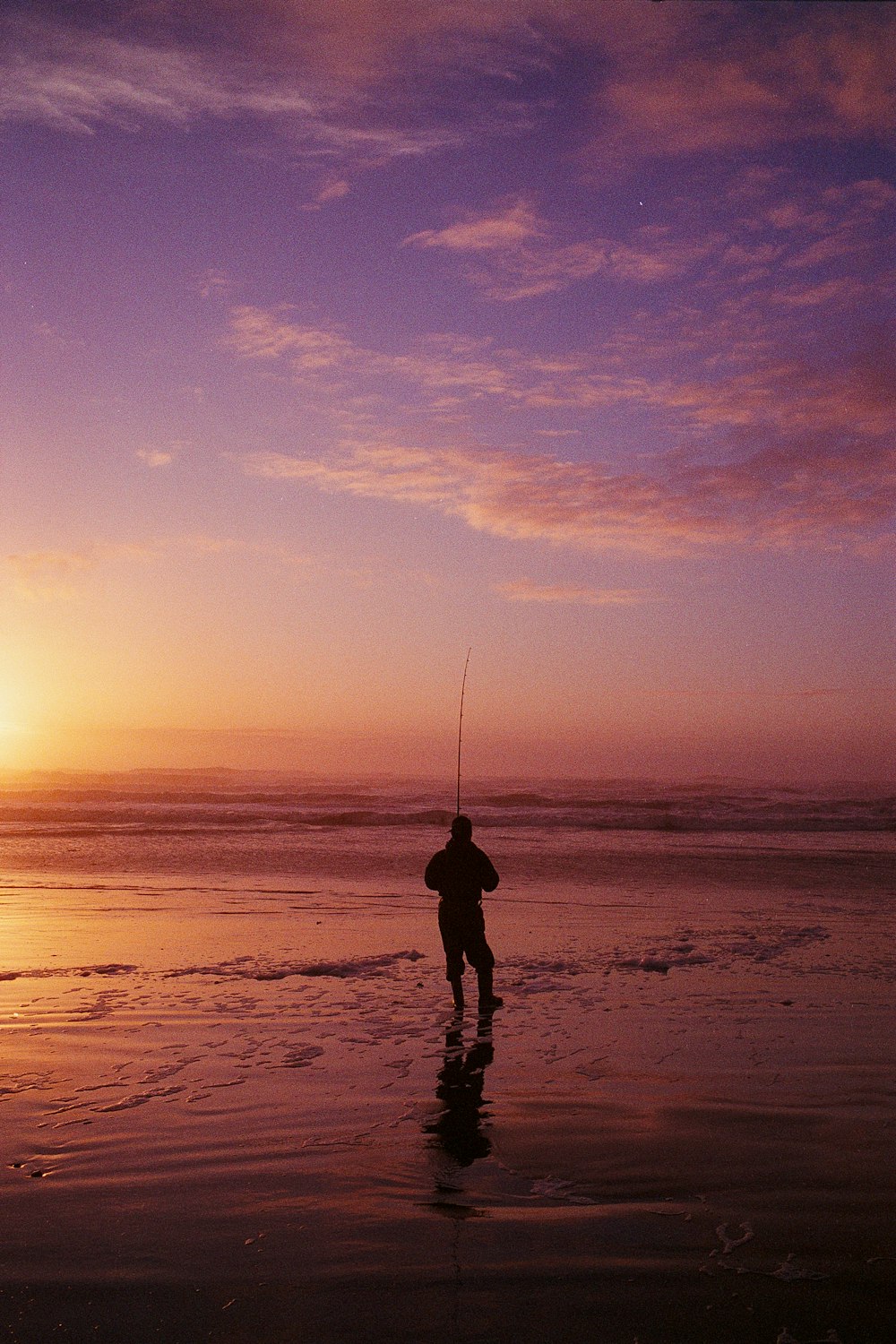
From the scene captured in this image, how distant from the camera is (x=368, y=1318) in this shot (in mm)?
3504

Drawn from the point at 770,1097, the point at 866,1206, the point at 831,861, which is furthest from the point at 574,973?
the point at 831,861

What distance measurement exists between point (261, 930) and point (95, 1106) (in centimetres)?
728

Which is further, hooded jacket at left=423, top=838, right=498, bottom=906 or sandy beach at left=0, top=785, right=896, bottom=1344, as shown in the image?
hooded jacket at left=423, top=838, right=498, bottom=906

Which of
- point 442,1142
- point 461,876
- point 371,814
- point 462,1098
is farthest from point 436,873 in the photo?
point 371,814

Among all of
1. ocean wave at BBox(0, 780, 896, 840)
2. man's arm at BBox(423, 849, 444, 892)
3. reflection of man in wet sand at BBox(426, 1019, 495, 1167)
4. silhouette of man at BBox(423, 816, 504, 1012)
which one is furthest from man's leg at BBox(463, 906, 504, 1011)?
ocean wave at BBox(0, 780, 896, 840)

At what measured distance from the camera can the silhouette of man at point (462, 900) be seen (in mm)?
9109

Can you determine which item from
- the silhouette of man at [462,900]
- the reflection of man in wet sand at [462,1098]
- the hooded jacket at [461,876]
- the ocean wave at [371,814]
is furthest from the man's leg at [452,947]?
the ocean wave at [371,814]

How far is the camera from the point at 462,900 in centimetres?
935

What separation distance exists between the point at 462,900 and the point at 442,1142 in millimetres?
4029

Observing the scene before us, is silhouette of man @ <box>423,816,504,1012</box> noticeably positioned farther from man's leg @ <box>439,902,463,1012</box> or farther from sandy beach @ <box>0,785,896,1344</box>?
sandy beach @ <box>0,785,896,1344</box>

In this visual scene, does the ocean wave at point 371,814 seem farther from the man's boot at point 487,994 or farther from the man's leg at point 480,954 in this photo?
the man's boot at point 487,994

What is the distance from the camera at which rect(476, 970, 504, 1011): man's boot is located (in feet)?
28.9

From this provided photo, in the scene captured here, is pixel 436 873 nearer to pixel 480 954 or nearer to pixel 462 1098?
pixel 480 954

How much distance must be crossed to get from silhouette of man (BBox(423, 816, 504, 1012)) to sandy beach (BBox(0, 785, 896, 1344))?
1.41 ft
